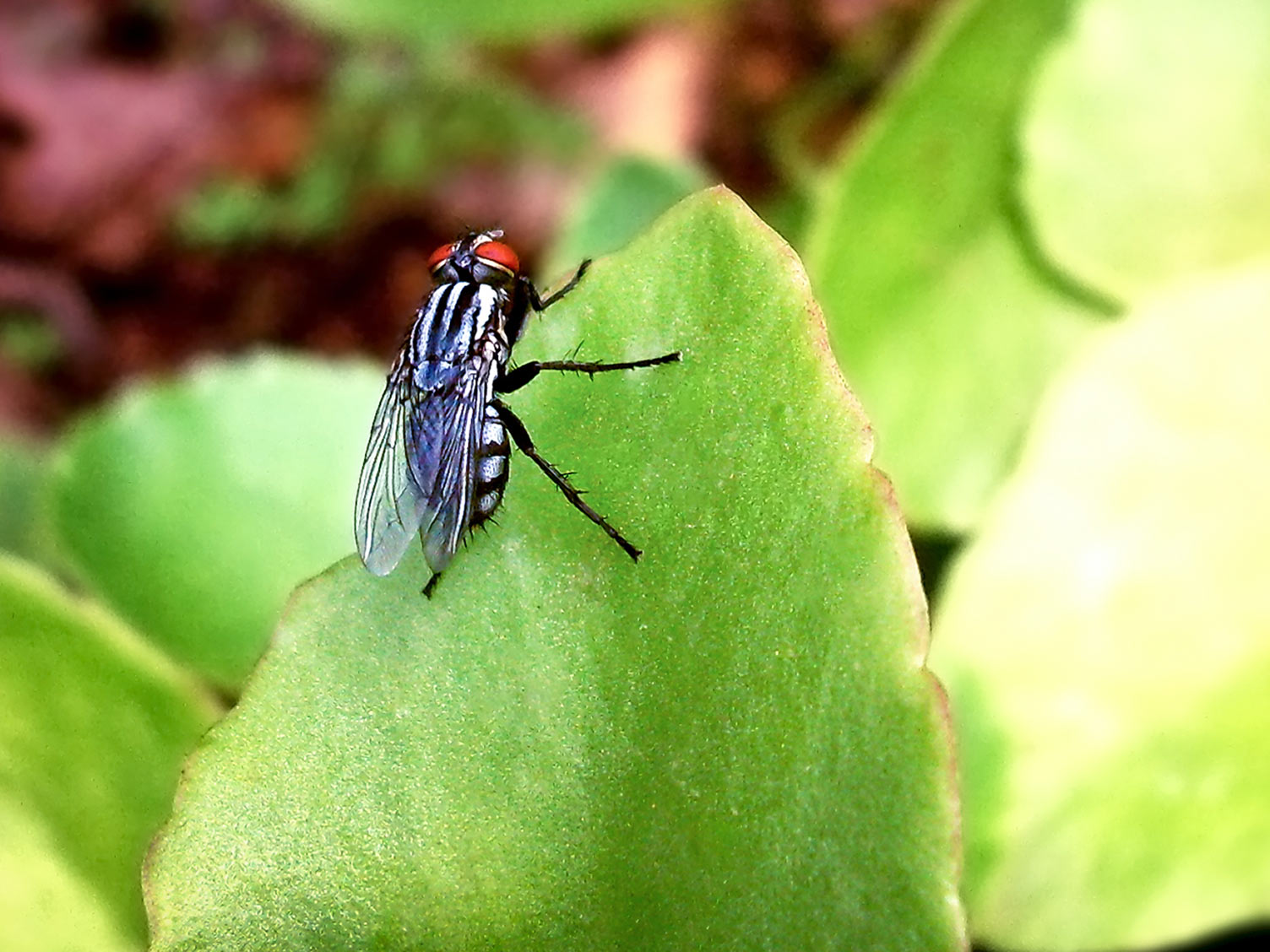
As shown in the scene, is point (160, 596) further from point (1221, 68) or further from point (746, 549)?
point (1221, 68)

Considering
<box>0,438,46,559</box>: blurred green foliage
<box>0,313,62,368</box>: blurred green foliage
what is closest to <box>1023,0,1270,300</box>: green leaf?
<box>0,438,46,559</box>: blurred green foliage

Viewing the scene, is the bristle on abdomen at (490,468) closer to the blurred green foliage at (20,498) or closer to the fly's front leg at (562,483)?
the fly's front leg at (562,483)

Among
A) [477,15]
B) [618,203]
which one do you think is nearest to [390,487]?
[618,203]

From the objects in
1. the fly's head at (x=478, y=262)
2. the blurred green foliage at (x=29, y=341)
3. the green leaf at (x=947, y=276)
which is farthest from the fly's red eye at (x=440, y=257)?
the blurred green foliage at (x=29, y=341)

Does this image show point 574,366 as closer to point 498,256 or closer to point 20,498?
point 498,256

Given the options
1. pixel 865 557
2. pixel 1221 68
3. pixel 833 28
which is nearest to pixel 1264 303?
pixel 1221 68

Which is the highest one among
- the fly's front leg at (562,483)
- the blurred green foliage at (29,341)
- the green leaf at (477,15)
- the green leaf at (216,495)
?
the fly's front leg at (562,483)
